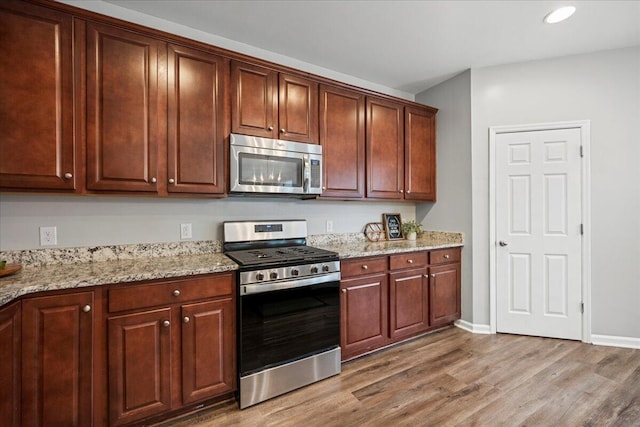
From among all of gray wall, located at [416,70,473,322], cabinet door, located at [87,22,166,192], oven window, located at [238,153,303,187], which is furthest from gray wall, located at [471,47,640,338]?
cabinet door, located at [87,22,166,192]

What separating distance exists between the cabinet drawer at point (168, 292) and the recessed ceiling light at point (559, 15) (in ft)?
10.2

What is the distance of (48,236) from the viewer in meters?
1.92

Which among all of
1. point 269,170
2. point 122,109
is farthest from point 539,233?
point 122,109

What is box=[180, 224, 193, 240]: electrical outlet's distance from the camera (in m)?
2.32

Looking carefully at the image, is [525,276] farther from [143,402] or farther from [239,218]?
[143,402]

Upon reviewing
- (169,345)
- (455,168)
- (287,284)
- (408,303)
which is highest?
(455,168)

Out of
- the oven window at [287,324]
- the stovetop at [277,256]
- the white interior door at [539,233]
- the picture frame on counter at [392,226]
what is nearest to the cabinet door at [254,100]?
the stovetop at [277,256]

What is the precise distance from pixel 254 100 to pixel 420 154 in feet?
6.64

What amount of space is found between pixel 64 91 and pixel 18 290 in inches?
45.7

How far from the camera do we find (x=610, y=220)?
276 centimetres

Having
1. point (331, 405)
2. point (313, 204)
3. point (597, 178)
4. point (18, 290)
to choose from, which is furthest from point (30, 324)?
point (597, 178)

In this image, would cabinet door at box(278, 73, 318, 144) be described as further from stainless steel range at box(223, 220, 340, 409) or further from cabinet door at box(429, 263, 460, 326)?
cabinet door at box(429, 263, 460, 326)

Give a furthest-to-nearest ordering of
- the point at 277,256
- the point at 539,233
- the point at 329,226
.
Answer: the point at 329,226
the point at 539,233
the point at 277,256

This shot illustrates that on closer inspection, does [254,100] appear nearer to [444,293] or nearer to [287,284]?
[287,284]
